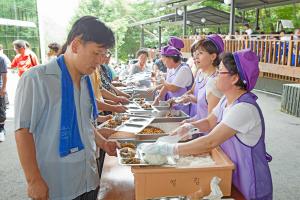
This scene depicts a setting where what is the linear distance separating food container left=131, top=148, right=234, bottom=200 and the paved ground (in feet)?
7.00

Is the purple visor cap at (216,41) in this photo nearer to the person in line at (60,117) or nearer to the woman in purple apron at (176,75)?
the woman in purple apron at (176,75)

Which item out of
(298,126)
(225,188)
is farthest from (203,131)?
(298,126)

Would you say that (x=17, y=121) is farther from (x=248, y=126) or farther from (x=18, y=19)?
(x=18, y=19)

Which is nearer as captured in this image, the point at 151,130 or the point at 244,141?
the point at 244,141

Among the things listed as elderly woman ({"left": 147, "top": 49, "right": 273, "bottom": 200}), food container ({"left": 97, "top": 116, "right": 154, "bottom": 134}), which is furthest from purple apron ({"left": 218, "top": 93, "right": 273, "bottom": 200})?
food container ({"left": 97, "top": 116, "right": 154, "bottom": 134})

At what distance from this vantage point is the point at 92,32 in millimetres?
1257

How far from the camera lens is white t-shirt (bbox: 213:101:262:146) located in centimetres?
143

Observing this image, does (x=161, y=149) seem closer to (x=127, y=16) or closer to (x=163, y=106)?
(x=163, y=106)

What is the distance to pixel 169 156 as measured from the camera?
4.85 ft

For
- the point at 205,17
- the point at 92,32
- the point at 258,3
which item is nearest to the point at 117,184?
the point at 92,32

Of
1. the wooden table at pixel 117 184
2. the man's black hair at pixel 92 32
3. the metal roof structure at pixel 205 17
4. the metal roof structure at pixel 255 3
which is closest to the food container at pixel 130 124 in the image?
Answer: the wooden table at pixel 117 184

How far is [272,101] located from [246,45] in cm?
198

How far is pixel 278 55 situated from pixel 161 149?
7612 millimetres

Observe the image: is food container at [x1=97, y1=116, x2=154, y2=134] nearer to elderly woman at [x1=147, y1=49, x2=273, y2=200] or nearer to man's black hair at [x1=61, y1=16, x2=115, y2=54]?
elderly woman at [x1=147, y1=49, x2=273, y2=200]
